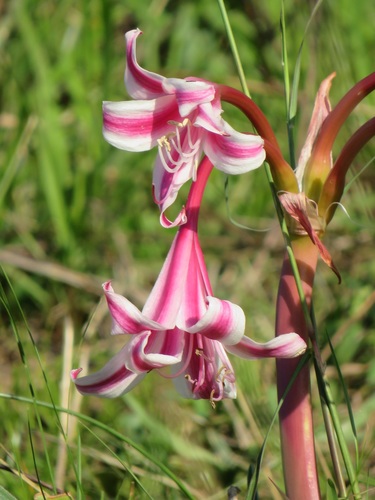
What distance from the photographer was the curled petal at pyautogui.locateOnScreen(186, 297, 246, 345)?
105 centimetres

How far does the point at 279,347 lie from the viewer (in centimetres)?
109

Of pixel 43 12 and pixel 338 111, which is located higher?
pixel 43 12

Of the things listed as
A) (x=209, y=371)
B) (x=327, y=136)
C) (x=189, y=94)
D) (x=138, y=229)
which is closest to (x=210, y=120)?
(x=189, y=94)

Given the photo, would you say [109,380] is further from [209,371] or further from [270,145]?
[270,145]

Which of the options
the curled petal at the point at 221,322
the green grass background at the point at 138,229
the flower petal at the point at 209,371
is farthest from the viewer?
the green grass background at the point at 138,229

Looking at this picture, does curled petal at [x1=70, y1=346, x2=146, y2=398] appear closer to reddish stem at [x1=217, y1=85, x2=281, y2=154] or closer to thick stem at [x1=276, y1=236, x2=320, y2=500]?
thick stem at [x1=276, y1=236, x2=320, y2=500]

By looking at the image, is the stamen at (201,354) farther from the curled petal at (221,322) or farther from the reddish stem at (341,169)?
the reddish stem at (341,169)

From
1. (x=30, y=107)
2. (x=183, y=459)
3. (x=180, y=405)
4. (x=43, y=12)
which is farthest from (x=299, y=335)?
(x=43, y=12)

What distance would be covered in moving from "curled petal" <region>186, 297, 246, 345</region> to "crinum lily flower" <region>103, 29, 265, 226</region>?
135 millimetres

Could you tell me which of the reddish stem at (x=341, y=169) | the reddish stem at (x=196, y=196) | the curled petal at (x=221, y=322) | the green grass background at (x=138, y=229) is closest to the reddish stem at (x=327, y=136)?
the reddish stem at (x=341, y=169)

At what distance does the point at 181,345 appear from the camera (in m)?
1.14

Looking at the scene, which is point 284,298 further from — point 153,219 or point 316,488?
point 153,219

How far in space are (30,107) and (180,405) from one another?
1271 millimetres

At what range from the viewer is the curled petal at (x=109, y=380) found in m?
1.13
